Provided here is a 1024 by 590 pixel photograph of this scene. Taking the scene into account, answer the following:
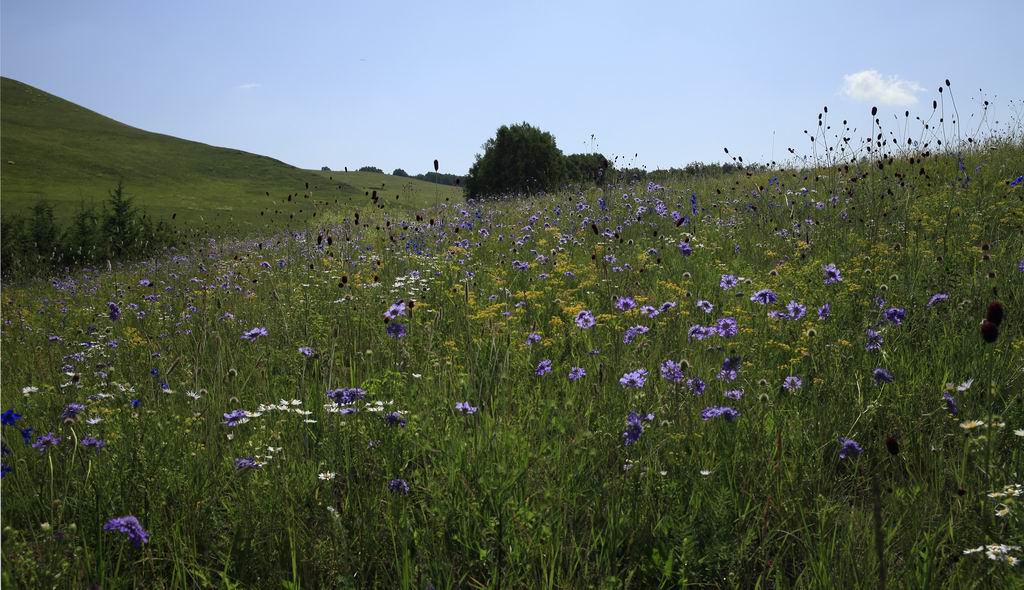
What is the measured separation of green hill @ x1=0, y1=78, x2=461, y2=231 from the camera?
1507 inches

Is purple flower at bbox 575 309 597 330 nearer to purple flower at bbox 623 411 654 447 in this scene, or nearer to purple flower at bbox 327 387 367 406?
purple flower at bbox 623 411 654 447

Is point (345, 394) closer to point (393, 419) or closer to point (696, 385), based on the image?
point (393, 419)

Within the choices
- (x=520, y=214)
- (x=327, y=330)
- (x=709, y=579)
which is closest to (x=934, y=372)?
(x=709, y=579)

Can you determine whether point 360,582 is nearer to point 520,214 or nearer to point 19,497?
point 19,497

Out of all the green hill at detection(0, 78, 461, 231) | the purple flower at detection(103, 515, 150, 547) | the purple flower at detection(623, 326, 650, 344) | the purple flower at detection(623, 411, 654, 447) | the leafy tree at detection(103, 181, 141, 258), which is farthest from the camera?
the green hill at detection(0, 78, 461, 231)

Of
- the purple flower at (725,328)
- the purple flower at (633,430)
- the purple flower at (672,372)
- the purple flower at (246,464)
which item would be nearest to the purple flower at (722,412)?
the purple flower at (672,372)

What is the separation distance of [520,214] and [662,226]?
11.2 ft

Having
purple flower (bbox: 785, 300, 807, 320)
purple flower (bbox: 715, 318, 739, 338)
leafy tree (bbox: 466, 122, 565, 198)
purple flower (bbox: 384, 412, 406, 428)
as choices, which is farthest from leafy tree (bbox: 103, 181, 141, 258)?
leafy tree (bbox: 466, 122, 565, 198)

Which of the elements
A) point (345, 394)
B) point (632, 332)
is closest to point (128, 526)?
point (345, 394)

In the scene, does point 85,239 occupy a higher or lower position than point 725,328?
higher

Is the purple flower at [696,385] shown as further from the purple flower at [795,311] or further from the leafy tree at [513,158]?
the leafy tree at [513,158]

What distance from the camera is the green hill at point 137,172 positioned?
38.3 metres

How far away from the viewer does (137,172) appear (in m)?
51.2

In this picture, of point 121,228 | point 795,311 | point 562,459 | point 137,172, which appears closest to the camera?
point 562,459
